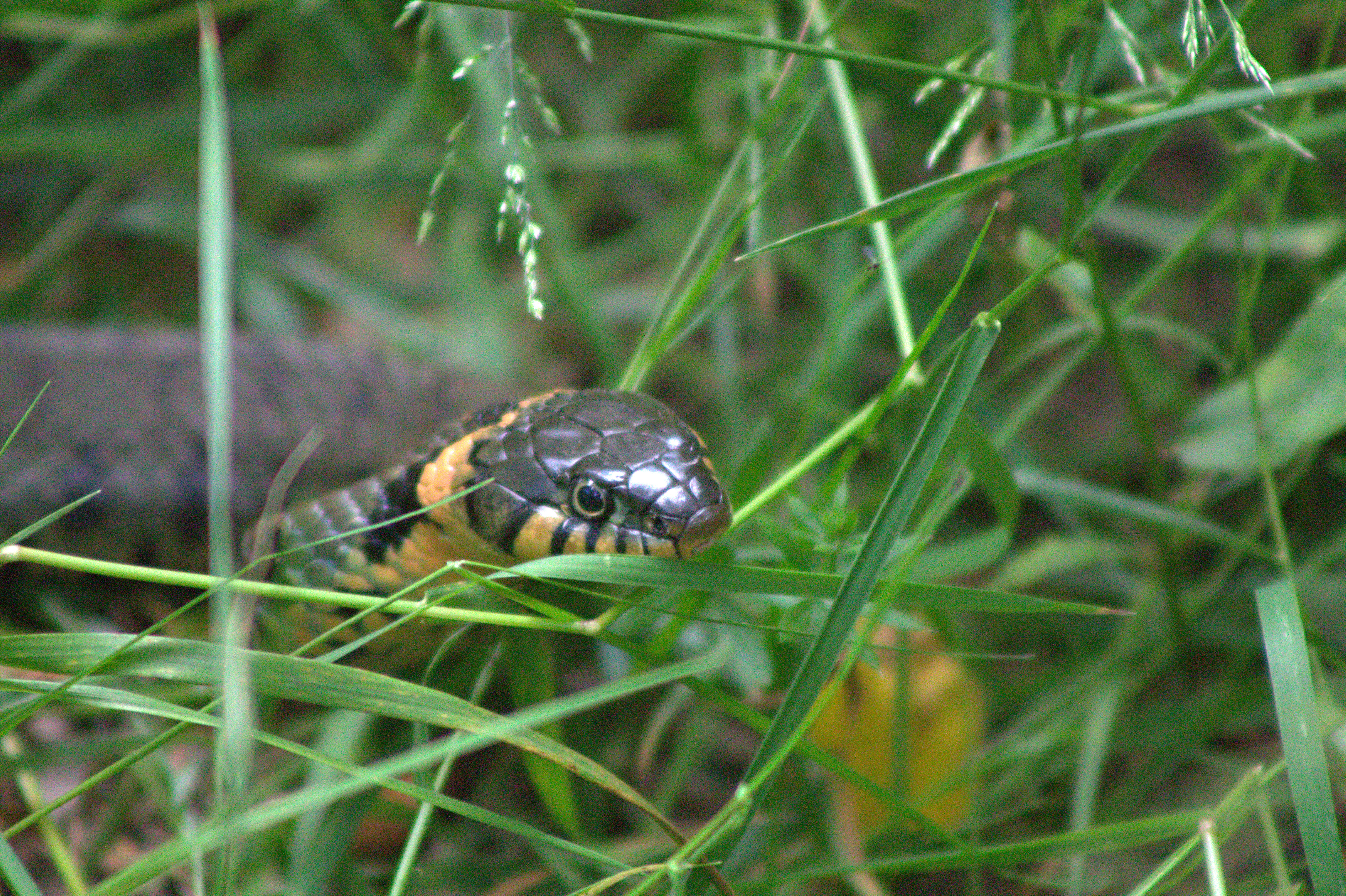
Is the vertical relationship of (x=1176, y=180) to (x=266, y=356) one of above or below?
above

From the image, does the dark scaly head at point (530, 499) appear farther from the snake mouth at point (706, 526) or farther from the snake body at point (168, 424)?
the snake body at point (168, 424)

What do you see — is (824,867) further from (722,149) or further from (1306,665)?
(722,149)

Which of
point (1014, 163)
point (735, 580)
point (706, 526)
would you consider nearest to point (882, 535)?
A: point (735, 580)

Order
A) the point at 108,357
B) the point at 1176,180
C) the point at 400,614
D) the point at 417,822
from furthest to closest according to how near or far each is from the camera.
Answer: the point at 1176,180 → the point at 108,357 → the point at 400,614 → the point at 417,822

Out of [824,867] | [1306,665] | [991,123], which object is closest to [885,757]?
[824,867]

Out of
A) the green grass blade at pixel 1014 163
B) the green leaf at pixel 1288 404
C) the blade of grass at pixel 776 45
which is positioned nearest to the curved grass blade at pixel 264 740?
the green grass blade at pixel 1014 163

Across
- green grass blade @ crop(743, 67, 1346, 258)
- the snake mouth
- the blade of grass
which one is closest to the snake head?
the snake mouth
